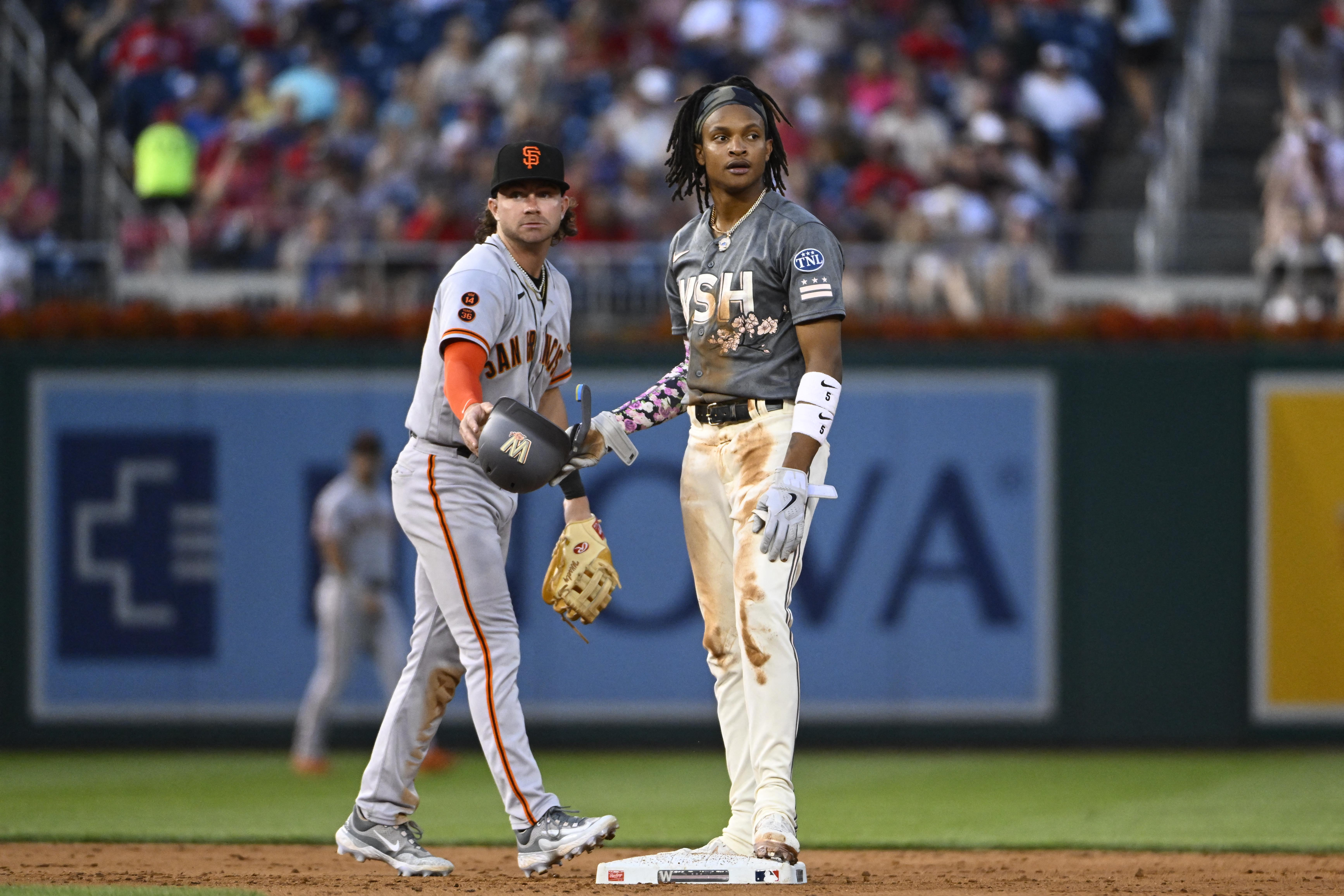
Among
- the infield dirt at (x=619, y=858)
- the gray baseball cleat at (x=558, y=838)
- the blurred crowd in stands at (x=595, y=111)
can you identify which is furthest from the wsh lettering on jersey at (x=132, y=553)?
the gray baseball cleat at (x=558, y=838)

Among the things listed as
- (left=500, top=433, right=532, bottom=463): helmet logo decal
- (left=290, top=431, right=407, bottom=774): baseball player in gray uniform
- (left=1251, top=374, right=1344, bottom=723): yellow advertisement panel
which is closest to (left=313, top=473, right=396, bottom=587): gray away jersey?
(left=290, top=431, right=407, bottom=774): baseball player in gray uniform

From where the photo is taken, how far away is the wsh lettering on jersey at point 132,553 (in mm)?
11852

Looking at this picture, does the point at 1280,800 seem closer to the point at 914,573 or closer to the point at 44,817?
the point at 914,573

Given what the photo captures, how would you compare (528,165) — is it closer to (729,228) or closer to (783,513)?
(729,228)

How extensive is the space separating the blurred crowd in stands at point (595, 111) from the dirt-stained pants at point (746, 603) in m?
6.72

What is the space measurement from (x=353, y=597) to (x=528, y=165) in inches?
215

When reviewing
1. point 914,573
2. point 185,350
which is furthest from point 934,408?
point 185,350

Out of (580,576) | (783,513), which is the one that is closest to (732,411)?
(783,513)

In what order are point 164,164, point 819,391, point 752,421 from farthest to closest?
point 164,164, point 752,421, point 819,391

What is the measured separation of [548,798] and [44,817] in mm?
3854

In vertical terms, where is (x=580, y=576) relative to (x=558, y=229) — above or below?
below

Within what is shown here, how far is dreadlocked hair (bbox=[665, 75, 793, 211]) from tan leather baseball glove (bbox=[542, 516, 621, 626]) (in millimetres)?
1254

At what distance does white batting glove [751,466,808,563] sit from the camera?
18.1 feet

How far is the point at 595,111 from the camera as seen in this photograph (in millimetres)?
15742
